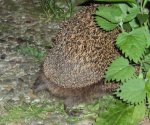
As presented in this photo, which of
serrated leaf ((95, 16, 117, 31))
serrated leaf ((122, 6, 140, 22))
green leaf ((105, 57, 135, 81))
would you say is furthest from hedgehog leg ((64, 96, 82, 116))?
serrated leaf ((122, 6, 140, 22))

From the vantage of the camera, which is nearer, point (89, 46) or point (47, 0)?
point (89, 46)

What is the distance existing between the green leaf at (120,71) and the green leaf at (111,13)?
284 mm

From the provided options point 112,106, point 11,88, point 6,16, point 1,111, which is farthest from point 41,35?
point 112,106

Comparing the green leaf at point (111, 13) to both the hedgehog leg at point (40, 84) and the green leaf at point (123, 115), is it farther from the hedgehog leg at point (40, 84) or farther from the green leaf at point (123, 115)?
the hedgehog leg at point (40, 84)

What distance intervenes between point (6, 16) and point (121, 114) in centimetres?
213

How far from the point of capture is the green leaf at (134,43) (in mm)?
2562

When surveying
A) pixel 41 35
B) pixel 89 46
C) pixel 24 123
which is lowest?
pixel 24 123

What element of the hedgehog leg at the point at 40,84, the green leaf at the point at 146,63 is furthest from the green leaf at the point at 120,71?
the hedgehog leg at the point at 40,84

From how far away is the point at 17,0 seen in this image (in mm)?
5074

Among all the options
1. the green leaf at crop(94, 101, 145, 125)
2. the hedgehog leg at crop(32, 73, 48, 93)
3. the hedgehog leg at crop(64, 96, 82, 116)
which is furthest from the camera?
the hedgehog leg at crop(32, 73, 48, 93)

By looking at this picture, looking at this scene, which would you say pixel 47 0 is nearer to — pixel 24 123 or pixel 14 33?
pixel 14 33

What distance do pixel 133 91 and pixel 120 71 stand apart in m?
0.14

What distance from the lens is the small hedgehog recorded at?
10.1 feet

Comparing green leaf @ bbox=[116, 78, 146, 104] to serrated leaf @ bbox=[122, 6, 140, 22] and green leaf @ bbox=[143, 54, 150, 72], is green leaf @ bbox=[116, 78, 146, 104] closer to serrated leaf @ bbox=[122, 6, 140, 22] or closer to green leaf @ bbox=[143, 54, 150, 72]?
green leaf @ bbox=[143, 54, 150, 72]
